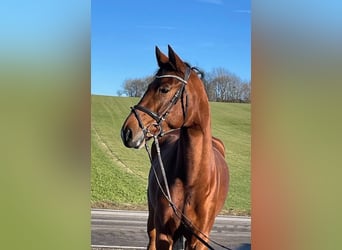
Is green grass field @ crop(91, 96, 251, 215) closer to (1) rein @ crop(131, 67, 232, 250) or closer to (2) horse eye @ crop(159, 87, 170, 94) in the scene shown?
(1) rein @ crop(131, 67, 232, 250)

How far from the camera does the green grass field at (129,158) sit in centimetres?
239

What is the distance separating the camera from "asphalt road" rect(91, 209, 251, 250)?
7.88 ft

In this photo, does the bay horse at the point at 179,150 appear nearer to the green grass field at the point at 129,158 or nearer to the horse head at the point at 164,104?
the horse head at the point at 164,104

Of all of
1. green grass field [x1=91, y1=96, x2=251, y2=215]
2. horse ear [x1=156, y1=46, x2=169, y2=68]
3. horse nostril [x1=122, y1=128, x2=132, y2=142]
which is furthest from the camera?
green grass field [x1=91, y1=96, x2=251, y2=215]

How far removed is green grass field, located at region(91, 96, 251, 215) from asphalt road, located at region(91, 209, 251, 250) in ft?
0.16

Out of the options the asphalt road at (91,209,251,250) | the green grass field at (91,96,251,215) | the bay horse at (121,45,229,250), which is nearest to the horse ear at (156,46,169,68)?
the bay horse at (121,45,229,250)

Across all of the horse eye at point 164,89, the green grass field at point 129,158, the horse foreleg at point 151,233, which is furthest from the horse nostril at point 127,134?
the horse foreleg at point 151,233

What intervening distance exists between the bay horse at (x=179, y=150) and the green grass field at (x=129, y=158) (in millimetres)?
193

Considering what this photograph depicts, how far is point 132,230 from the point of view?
2.52m

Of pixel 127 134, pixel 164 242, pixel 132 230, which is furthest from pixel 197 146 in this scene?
pixel 132 230

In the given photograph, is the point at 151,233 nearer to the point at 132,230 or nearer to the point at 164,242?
the point at 132,230
